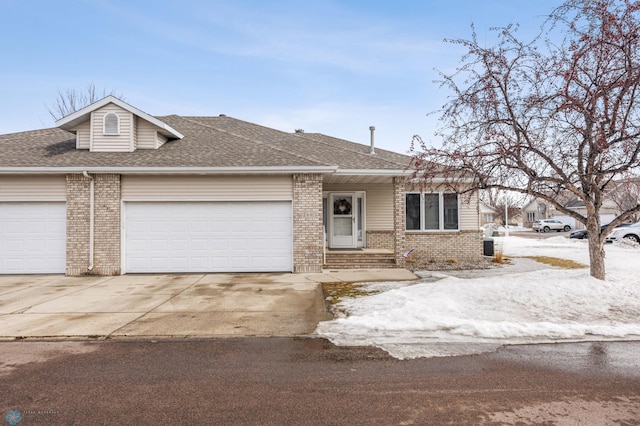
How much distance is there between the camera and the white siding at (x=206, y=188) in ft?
37.7

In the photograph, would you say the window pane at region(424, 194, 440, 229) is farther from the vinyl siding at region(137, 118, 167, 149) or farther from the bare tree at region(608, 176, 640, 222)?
the vinyl siding at region(137, 118, 167, 149)

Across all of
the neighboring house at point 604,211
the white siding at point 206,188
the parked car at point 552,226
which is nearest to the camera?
the white siding at point 206,188

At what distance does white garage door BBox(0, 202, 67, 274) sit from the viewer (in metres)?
11.4

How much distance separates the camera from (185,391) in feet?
12.6

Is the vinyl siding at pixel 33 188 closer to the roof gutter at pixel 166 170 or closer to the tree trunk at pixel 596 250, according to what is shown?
the roof gutter at pixel 166 170

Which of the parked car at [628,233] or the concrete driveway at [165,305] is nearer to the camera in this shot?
the concrete driveway at [165,305]

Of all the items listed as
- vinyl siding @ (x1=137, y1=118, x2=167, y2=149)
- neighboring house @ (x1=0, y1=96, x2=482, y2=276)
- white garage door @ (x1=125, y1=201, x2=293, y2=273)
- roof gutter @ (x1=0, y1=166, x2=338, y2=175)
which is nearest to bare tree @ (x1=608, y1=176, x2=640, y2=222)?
neighboring house @ (x1=0, y1=96, x2=482, y2=276)

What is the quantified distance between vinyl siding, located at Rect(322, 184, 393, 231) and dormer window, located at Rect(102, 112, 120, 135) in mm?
7678

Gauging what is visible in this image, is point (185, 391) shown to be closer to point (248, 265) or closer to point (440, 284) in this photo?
point (440, 284)

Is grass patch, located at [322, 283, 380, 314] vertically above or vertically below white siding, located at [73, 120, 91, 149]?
below

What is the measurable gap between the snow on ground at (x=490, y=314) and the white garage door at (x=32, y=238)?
934cm

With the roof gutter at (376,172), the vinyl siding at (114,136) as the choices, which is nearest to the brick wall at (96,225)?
the vinyl siding at (114,136)

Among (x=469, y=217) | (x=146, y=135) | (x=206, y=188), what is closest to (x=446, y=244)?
Result: (x=469, y=217)

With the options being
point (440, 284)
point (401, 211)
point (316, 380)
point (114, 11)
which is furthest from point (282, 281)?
Result: point (114, 11)
